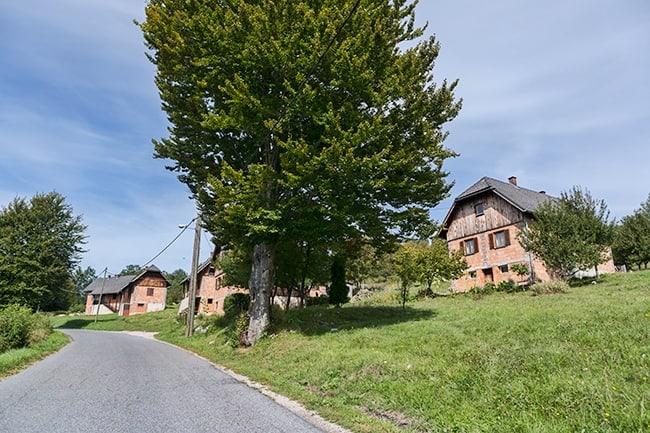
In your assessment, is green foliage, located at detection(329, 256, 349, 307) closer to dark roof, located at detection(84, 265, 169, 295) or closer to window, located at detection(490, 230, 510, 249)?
window, located at detection(490, 230, 510, 249)

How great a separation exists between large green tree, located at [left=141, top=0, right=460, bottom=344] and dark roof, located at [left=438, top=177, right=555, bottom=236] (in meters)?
16.3

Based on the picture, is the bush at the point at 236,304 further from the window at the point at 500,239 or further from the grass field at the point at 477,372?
the window at the point at 500,239

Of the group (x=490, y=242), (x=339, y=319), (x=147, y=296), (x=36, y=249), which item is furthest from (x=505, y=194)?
→ (x=147, y=296)

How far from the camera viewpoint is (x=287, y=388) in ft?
26.1

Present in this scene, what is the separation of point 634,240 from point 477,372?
107ft

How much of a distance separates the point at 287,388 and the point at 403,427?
322cm

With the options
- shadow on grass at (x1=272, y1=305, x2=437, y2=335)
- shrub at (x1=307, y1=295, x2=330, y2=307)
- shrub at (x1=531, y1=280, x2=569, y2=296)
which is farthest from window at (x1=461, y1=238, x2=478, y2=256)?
shadow on grass at (x1=272, y1=305, x2=437, y2=335)

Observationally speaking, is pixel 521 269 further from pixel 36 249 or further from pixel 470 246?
pixel 36 249

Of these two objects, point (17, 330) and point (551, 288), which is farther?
point (551, 288)

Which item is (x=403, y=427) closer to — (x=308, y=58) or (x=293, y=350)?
(x=293, y=350)

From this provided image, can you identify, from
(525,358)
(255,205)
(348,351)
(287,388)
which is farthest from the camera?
(255,205)

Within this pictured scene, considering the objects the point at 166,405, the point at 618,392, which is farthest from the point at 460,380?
the point at 166,405

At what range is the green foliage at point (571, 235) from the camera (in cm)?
2147

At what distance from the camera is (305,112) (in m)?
12.5
